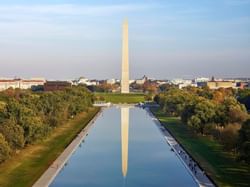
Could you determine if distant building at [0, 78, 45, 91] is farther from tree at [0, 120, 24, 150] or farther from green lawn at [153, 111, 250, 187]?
tree at [0, 120, 24, 150]

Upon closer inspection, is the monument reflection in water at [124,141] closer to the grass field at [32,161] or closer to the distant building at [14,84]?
the grass field at [32,161]

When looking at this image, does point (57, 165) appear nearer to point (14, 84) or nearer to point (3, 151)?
point (3, 151)

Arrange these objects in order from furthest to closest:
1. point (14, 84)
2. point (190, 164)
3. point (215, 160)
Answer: point (14, 84) < point (215, 160) < point (190, 164)

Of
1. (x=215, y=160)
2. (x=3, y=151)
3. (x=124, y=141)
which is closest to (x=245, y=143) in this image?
(x=215, y=160)

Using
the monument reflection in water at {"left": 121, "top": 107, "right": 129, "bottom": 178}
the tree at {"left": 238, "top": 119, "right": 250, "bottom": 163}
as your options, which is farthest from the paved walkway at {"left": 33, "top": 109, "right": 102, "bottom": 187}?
the tree at {"left": 238, "top": 119, "right": 250, "bottom": 163}

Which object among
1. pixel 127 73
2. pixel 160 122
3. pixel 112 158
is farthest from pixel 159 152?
pixel 127 73

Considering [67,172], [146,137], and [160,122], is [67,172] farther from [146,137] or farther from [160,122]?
[160,122]

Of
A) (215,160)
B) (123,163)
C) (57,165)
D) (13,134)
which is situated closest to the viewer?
(57,165)

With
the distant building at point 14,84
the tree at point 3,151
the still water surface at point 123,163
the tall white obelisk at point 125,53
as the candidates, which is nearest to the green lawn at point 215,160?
the still water surface at point 123,163
